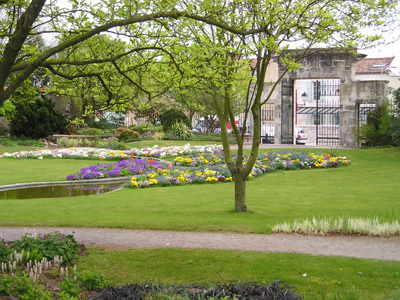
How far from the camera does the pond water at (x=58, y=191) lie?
52.5ft

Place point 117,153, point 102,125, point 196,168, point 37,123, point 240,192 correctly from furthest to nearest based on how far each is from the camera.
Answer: point 102,125 < point 37,123 < point 117,153 < point 196,168 < point 240,192

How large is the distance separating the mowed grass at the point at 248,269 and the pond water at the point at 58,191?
936cm

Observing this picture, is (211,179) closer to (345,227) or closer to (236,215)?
(236,215)

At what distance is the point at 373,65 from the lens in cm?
5262

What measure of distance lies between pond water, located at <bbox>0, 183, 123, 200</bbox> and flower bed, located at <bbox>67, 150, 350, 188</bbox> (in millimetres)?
887

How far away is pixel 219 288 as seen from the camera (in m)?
5.40

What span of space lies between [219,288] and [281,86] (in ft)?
80.3

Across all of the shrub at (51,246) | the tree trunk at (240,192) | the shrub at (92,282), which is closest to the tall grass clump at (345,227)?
the tree trunk at (240,192)

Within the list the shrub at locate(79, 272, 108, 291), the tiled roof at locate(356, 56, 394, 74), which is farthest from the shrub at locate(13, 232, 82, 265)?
the tiled roof at locate(356, 56, 394, 74)

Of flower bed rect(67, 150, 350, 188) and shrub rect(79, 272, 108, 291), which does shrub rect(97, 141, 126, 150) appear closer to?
flower bed rect(67, 150, 350, 188)

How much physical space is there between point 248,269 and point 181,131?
28722mm

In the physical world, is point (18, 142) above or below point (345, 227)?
above

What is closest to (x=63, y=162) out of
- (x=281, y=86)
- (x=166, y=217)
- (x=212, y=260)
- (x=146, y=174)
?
(x=146, y=174)

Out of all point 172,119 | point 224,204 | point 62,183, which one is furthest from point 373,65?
point 224,204
